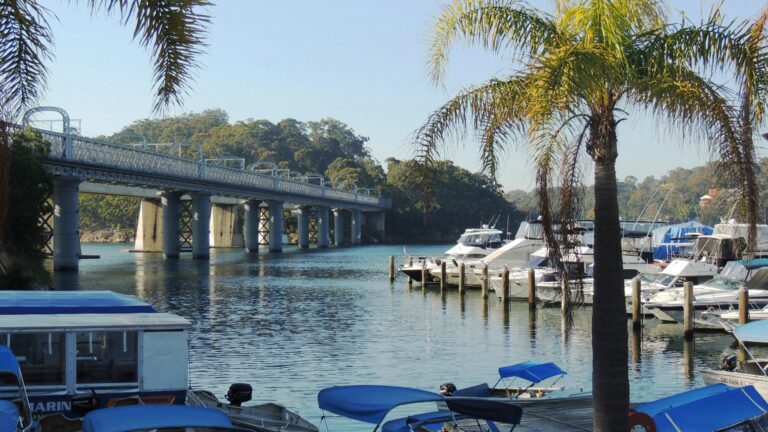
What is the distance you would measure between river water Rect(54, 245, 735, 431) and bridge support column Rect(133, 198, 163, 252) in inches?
2596

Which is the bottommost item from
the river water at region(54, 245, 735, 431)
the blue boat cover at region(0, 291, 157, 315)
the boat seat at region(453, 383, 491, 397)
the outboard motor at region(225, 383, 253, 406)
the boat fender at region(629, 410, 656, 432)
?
the river water at region(54, 245, 735, 431)

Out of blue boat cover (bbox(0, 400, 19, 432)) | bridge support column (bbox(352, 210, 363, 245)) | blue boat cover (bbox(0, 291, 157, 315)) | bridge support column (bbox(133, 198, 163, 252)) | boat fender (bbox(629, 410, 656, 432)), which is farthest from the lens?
bridge support column (bbox(352, 210, 363, 245))

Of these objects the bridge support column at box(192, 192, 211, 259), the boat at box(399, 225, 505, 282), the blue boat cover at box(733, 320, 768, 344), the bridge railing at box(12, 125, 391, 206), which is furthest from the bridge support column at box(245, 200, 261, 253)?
the blue boat cover at box(733, 320, 768, 344)

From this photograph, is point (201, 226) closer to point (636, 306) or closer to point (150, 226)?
point (150, 226)

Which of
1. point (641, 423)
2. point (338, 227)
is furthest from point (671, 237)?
point (338, 227)

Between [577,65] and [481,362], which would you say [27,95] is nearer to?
[577,65]

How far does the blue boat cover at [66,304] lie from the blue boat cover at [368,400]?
558cm

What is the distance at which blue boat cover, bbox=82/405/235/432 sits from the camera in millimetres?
11609

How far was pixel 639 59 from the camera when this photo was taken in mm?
13656

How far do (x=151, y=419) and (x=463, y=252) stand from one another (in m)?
62.1

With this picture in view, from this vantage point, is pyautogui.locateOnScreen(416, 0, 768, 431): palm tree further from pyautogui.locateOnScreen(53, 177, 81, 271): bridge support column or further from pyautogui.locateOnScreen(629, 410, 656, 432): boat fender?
pyautogui.locateOnScreen(53, 177, 81, 271): bridge support column

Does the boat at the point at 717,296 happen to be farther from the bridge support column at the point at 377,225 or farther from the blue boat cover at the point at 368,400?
the bridge support column at the point at 377,225

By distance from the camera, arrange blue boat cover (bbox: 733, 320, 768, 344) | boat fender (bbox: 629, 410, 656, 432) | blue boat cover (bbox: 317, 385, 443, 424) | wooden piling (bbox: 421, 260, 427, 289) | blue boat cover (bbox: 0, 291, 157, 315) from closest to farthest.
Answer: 1. blue boat cover (bbox: 317, 385, 443, 424)
2. boat fender (bbox: 629, 410, 656, 432)
3. blue boat cover (bbox: 0, 291, 157, 315)
4. blue boat cover (bbox: 733, 320, 768, 344)
5. wooden piling (bbox: 421, 260, 427, 289)

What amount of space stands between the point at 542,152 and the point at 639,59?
202 centimetres
